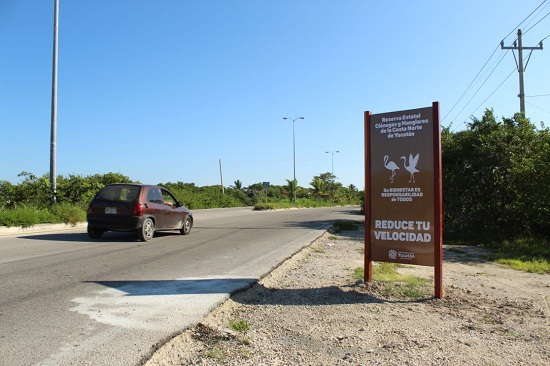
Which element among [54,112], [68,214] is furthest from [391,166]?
[54,112]

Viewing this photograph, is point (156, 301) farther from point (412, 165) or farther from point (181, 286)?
point (412, 165)

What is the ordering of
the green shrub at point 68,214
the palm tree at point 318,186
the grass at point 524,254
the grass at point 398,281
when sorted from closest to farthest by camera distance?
the grass at point 398,281 < the grass at point 524,254 < the green shrub at point 68,214 < the palm tree at point 318,186

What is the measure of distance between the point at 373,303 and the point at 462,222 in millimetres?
10522

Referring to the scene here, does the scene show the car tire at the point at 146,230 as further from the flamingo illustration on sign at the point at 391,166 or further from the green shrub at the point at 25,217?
the flamingo illustration on sign at the point at 391,166

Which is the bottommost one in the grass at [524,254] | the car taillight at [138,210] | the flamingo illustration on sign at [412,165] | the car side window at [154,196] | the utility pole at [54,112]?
the grass at [524,254]

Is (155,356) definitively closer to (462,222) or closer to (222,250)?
(222,250)

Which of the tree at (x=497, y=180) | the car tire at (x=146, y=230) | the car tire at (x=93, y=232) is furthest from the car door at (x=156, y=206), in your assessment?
the tree at (x=497, y=180)

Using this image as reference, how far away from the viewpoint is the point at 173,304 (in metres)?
5.12

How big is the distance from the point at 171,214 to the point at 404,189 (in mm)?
8795

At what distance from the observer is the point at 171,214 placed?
13.2 meters

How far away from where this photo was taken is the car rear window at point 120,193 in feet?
38.4

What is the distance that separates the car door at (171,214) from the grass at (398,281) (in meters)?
6.99

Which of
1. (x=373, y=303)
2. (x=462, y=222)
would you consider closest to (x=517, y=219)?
(x=462, y=222)

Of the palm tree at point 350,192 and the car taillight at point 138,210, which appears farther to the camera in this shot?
the palm tree at point 350,192
